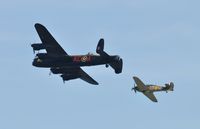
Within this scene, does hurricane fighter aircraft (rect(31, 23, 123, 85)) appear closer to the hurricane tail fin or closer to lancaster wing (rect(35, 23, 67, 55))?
lancaster wing (rect(35, 23, 67, 55))

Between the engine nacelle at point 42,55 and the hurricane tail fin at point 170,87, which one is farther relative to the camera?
the hurricane tail fin at point 170,87

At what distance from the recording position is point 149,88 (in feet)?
467

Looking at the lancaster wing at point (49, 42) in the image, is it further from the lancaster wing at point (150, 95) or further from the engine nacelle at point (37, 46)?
the lancaster wing at point (150, 95)

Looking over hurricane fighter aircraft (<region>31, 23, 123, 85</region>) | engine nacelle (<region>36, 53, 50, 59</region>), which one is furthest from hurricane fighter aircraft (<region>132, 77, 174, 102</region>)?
engine nacelle (<region>36, 53, 50, 59</region>)

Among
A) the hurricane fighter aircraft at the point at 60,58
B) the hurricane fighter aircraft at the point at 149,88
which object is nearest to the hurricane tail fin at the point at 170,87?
the hurricane fighter aircraft at the point at 149,88

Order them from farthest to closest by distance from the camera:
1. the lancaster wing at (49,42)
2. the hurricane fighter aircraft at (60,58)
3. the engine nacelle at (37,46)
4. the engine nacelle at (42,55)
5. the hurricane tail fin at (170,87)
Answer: the hurricane tail fin at (170,87) → the lancaster wing at (49,42) → the engine nacelle at (37,46) → the engine nacelle at (42,55) → the hurricane fighter aircraft at (60,58)

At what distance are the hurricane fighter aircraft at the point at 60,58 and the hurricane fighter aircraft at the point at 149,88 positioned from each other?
30.6 m

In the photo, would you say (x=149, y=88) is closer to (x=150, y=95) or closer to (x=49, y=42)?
(x=150, y=95)

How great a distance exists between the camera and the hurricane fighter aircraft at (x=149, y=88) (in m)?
140

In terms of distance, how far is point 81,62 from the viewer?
107688mm

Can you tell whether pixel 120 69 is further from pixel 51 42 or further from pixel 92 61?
pixel 51 42

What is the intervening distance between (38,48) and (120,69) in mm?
14806

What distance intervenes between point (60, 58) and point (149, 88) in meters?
37.3

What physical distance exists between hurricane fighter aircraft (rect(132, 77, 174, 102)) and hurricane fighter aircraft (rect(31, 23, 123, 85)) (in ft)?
100
